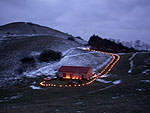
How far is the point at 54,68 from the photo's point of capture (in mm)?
49312

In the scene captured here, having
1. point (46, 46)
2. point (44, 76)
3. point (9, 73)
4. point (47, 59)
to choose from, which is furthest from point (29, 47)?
point (44, 76)

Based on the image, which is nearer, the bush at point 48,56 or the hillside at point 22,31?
the bush at point 48,56

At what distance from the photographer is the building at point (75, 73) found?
3919 cm

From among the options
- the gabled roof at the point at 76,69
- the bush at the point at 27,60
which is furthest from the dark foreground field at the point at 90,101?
the bush at the point at 27,60

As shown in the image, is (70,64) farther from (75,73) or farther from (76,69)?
(75,73)

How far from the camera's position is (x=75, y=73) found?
40.4 m

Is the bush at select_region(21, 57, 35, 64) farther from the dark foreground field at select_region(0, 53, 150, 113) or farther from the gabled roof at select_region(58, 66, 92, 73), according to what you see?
the dark foreground field at select_region(0, 53, 150, 113)

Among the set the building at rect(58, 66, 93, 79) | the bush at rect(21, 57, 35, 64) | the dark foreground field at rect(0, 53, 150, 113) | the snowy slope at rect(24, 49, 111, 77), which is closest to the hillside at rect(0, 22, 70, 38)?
the bush at rect(21, 57, 35, 64)

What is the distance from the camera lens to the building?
129 feet

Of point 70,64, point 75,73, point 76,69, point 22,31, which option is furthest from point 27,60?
point 22,31

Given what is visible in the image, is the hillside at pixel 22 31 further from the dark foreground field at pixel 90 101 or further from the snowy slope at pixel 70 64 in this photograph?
the dark foreground field at pixel 90 101

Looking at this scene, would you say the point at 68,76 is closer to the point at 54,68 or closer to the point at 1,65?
the point at 54,68

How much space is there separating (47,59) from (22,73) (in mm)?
13482

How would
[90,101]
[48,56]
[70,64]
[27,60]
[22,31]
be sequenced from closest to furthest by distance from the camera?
[90,101], [70,64], [27,60], [48,56], [22,31]
